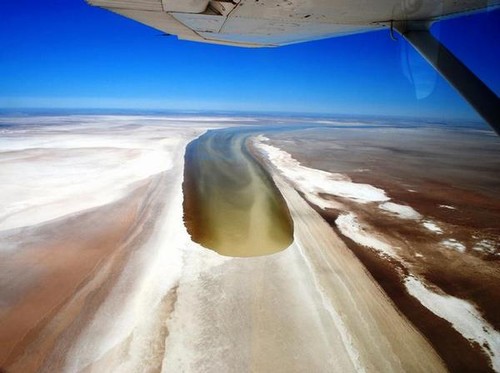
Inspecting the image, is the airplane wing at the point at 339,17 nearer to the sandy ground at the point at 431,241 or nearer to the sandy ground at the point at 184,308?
the sandy ground at the point at 184,308

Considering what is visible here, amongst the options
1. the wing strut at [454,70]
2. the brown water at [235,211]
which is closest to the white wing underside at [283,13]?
the wing strut at [454,70]

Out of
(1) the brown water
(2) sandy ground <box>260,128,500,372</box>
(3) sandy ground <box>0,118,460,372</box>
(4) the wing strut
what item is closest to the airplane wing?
(4) the wing strut

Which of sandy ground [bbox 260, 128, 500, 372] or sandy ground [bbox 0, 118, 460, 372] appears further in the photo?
sandy ground [bbox 260, 128, 500, 372]

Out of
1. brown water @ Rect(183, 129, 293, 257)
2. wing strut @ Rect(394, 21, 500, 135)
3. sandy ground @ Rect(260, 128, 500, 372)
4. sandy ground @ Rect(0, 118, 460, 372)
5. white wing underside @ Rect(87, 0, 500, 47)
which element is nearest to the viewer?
white wing underside @ Rect(87, 0, 500, 47)

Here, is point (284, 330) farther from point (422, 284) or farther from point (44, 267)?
point (44, 267)

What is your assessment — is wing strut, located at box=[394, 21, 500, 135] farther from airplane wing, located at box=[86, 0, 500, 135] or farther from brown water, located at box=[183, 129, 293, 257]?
brown water, located at box=[183, 129, 293, 257]

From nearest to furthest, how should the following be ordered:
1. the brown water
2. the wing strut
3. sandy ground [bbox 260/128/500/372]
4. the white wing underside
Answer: the white wing underside
the wing strut
sandy ground [bbox 260/128/500/372]
the brown water

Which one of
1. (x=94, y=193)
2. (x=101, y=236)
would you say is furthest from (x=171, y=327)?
(x=94, y=193)
